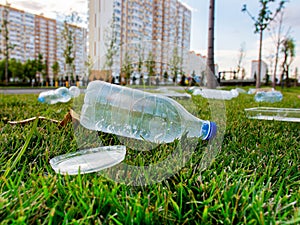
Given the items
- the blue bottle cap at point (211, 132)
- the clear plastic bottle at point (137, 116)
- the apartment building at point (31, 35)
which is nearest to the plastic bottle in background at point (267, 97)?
the clear plastic bottle at point (137, 116)

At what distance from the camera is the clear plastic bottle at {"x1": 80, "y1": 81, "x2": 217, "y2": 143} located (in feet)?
3.77

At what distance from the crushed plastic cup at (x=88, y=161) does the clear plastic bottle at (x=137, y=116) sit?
0.93 feet

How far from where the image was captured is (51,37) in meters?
49.3

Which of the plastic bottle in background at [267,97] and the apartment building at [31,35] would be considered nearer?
the plastic bottle in background at [267,97]

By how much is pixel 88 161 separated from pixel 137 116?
1.95 feet

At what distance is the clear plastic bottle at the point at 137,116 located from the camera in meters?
1.15

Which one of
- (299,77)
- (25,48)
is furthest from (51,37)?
(299,77)

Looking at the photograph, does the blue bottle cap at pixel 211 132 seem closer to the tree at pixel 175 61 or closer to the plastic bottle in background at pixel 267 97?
the tree at pixel 175 61

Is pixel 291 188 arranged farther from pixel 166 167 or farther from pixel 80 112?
pixel 80 112

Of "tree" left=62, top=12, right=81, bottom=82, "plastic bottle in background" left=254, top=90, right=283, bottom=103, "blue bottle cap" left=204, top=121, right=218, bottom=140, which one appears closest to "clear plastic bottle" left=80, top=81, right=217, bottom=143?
"blue bottle cap" left=204, top=121, right=218, bottom=140

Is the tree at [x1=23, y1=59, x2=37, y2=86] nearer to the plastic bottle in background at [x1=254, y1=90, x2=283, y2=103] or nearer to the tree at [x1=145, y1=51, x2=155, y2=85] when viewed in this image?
the plastic bottle in background at [x1=254, y1=90, x2=283, y2=103]

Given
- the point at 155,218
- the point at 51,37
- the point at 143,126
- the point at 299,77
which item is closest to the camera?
the point at 155,218

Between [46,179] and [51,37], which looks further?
[51,37]

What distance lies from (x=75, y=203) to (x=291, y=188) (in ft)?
1.76
